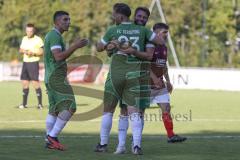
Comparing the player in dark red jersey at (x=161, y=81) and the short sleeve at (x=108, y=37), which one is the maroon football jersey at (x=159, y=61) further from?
the short sleeve at (x=108, y=37)

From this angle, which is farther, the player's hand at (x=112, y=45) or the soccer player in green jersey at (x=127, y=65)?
the soccer player in green jersey at (x=127, y=65)

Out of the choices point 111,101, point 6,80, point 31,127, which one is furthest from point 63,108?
point 6,80

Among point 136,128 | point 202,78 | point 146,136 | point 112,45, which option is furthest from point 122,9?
point 202,78

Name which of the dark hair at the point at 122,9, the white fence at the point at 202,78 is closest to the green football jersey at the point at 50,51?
the dark hair at the point at 122,9

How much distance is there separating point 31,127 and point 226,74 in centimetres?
2213

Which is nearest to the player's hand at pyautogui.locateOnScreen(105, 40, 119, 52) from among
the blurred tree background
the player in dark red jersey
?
the player in dark red jersey

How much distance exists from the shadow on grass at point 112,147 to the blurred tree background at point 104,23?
116ft

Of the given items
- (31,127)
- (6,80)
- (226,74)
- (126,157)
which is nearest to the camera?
(126,157)

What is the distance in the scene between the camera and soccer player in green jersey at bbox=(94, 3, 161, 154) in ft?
38.5

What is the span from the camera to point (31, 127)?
53.7 feet

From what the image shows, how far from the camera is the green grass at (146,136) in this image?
11.7 meters

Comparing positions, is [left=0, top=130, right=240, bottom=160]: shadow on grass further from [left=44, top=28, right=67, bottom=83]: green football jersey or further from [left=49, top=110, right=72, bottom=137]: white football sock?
[left=44, top=28, right=67, bottom=83]: green football jersey

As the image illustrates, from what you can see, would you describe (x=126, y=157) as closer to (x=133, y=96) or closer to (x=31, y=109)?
(x=133, y=96)

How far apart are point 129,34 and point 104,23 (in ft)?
144
